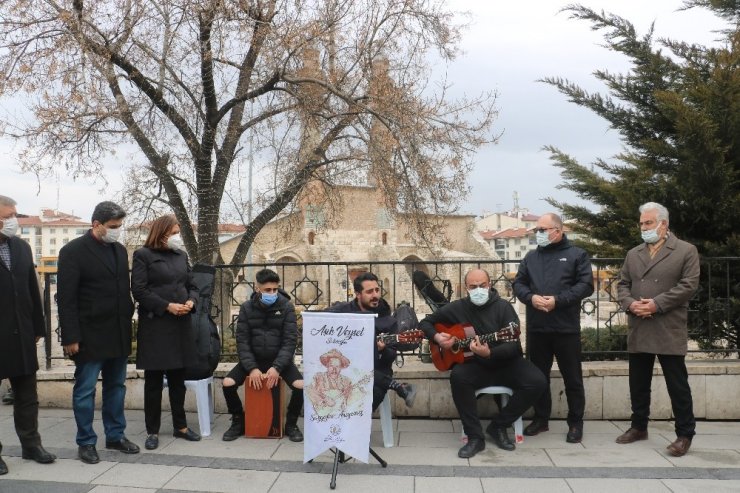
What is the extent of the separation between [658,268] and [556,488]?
202 cm

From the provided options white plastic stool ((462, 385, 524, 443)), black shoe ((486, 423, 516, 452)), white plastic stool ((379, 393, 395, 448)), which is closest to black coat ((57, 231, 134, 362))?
white plastic stool ((379, 393, 395, 448))

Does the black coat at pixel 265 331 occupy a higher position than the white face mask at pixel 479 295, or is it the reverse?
the white face mask at pixel 479 295

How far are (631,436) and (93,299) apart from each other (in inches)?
184

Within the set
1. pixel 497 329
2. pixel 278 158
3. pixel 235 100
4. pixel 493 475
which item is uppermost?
pixel 235 100

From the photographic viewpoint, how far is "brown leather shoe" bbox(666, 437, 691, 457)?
15.7 feet

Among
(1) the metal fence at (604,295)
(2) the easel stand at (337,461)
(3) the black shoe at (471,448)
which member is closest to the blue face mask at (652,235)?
(1) the metal fence at (604,295)

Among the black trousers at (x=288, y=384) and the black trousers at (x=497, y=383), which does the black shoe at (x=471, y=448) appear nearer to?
the black trousers at (x=497, y=383)

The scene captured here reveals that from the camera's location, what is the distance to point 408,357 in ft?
22.9

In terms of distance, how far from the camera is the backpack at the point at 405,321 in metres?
5.06

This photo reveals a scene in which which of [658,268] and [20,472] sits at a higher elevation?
[658,268]

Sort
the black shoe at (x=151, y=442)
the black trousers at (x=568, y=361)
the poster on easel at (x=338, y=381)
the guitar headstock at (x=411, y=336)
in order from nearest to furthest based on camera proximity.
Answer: the poster on easel at (x=338, y=381)
the guitar headstock at (x=411, y=336)
the black shoe at (x=151, y=442)
the black trousers at (x=568, y=361)

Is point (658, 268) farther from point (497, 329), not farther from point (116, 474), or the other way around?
point (116, 474)

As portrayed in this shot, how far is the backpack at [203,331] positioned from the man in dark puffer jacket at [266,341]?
296 millimetres

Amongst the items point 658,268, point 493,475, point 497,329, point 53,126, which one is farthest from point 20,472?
point 53,126
